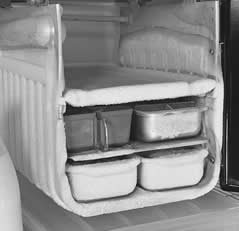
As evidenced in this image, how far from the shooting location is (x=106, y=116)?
1.05 meters

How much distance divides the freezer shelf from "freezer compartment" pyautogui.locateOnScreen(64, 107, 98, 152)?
174mm

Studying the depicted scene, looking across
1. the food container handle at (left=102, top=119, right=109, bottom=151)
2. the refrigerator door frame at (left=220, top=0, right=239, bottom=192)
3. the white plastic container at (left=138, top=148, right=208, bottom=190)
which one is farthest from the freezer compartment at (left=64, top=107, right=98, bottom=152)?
the refrigerator door frame at (left=220, top=0, right=239, bottom=192)

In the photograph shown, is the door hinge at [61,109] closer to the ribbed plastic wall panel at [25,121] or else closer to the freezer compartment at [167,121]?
the ribbed plastic wall panel at [25,121]

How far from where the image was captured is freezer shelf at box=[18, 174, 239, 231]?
3.47 feet

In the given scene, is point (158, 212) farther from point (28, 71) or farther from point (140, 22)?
point (140, 22)

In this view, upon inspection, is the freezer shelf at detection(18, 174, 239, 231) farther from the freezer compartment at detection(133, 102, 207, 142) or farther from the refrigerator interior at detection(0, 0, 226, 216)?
the freezer compartment at detection(133, 102, 207, 142)

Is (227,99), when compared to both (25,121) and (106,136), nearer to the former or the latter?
(106,136)

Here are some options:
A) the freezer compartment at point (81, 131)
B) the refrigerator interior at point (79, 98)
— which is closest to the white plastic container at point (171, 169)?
the refrigerator interior at point (79, 98)

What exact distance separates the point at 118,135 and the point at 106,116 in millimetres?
51

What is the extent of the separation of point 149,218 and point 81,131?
0.26m

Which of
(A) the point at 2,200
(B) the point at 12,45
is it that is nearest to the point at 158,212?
(A) the point at 2,200

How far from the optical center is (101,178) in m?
1.03

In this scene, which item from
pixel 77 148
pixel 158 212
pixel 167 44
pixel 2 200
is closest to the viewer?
pixel 2 200

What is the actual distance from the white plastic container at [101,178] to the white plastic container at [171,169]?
0.04m
